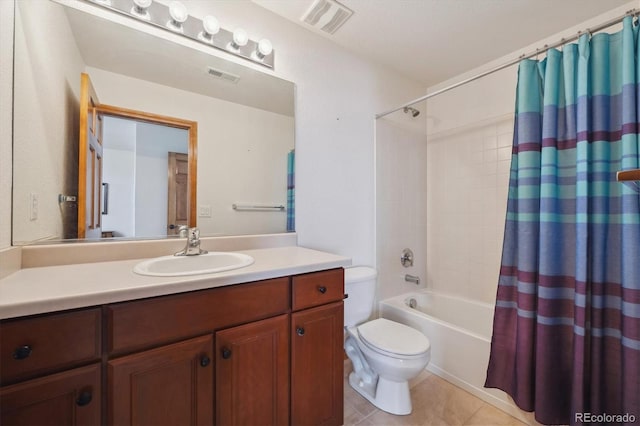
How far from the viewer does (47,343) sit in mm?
633

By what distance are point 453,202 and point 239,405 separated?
2.20 meters

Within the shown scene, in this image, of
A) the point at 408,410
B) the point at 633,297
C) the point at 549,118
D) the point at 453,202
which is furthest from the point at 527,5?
the point at 408,410

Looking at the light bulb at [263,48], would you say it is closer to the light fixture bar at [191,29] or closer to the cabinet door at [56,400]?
the light fixture bar at [191,29]

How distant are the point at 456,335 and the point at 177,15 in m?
2.38

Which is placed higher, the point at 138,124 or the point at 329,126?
the point at 329,126

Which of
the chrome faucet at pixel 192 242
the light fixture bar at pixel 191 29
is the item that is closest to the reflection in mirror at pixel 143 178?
the chrome faucet at pixel 192 242

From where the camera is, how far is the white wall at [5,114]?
825 millimetres

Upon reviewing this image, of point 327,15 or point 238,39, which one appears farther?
point 327,15

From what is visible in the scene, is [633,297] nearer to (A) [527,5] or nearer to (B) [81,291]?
(A) [527,5]

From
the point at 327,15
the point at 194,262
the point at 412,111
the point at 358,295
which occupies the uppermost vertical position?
the point at 327,15

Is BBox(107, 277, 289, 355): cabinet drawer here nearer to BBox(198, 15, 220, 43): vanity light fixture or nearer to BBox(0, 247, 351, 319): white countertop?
BBox(0, 247, 351, 319): white countertop

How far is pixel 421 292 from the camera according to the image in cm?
232

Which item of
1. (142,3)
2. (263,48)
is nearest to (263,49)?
(263,48)

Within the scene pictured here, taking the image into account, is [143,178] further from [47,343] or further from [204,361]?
[204,361]
